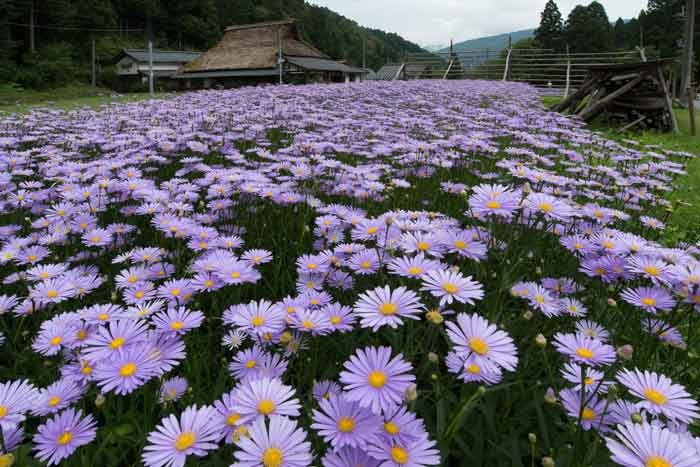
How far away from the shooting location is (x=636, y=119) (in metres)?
8.09

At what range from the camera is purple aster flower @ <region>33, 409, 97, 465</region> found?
800 mm

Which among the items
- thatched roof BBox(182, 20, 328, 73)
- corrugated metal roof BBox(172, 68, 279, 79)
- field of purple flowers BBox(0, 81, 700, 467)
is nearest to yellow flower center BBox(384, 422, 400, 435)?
field of purple flowers BBox(0, 81, 700, 467)

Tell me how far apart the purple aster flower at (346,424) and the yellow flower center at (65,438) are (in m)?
0.52

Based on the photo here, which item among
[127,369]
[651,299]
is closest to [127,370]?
[127,369]

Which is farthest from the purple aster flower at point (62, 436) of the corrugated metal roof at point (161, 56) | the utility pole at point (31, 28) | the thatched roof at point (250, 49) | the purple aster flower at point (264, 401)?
the corrugated metal roof at point (161, 56)

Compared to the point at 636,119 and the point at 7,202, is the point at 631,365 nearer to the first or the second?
the point at 7,202

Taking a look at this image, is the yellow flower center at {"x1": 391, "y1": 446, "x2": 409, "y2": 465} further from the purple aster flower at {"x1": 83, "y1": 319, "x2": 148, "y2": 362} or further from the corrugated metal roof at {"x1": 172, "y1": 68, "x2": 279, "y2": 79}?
the corrugated metal roof at {"x1": 172, "y1": 68, "x2": 279, "y2": 79}

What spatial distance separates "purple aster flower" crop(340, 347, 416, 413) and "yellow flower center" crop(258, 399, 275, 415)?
0.42 ft

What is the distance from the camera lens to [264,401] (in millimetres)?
728

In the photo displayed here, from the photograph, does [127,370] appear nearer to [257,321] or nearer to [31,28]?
[257,321]

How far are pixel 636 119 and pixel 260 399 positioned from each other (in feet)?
31.7

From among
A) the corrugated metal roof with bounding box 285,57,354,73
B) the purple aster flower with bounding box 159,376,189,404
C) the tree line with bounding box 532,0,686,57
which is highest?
the tree line with bounding box 532,0,686,57

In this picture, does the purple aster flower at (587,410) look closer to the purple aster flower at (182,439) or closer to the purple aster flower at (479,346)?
the purple aster flower at (479,346)

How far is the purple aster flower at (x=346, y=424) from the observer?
661mm
